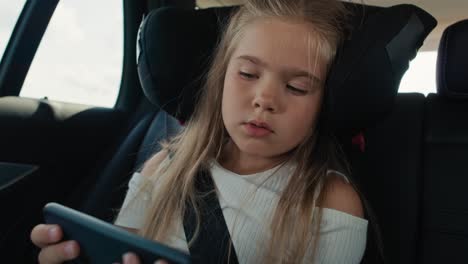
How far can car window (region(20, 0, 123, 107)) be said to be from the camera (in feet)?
4.92

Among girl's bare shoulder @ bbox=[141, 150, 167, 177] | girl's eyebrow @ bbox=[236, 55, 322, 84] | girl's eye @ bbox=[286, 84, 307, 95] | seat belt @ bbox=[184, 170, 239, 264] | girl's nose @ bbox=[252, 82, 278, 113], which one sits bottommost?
seat belt @ bbox=[184, 170, 239, 264]

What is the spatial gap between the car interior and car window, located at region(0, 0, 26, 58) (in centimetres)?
2

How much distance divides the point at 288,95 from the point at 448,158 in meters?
0.51

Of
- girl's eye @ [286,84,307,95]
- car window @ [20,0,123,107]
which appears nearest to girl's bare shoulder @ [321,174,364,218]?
girl's eye @ [286,84,307,95]

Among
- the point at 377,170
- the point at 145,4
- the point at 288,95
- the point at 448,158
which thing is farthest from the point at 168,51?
the point at 145,4

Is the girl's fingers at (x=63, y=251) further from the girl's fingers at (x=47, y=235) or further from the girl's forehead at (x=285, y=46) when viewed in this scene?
the girl's forehead at (x=285, y=46)

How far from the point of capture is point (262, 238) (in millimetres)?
912

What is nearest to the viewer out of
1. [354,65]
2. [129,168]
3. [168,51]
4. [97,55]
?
[354,65]

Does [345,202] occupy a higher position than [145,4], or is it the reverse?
[145,4]

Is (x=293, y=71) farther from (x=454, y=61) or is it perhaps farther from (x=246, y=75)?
(x=454, y=61)

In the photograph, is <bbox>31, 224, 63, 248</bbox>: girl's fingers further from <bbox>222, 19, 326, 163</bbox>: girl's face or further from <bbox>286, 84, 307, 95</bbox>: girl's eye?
<bbox>286, 84, 307, 95</bbox>: girl's eye

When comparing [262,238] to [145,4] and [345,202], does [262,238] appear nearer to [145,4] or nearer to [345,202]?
[345,202]

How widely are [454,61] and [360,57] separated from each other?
1.11ft

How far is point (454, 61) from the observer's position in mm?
1051
